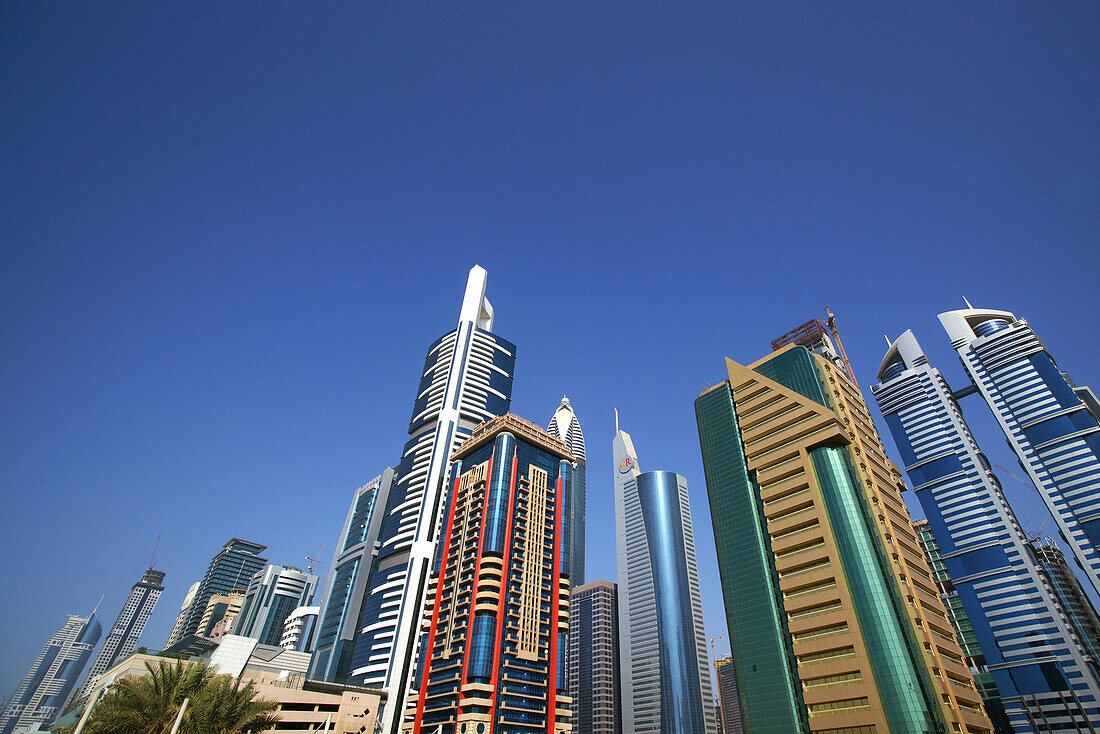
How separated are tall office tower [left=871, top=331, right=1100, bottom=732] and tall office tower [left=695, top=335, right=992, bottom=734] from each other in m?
66.2

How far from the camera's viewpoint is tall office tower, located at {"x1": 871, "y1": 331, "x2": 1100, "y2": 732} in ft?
409

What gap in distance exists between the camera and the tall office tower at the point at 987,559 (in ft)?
409

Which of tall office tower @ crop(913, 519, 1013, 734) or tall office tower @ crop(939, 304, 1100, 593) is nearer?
tall office tower @ crop(939, 304, 1100, 593)

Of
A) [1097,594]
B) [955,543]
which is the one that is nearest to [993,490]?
[955,543]

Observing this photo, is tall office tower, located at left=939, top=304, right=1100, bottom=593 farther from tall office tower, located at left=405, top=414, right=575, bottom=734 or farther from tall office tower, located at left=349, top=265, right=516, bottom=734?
tall office tower, located at left=349, top=265, right=516, bottom=734

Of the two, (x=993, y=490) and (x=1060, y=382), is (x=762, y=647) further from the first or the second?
(x=1060, y=382)

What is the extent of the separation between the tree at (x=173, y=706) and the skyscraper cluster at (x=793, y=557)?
19.2 meters

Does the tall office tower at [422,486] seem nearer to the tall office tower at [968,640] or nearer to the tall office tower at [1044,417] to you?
the tall office tower at [968,640]

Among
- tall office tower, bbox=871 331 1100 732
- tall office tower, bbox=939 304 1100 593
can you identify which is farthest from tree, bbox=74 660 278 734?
tall office tower, bbox=939 304 1100 593

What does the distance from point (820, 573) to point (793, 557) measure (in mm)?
4800

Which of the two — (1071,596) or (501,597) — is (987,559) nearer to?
(1071,596)

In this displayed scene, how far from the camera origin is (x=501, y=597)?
103 meters

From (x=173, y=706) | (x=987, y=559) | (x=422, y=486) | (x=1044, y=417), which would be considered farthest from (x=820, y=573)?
(x=1044, y=417)

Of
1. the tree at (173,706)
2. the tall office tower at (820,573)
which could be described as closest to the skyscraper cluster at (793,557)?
the tall office tower at (820,573)
